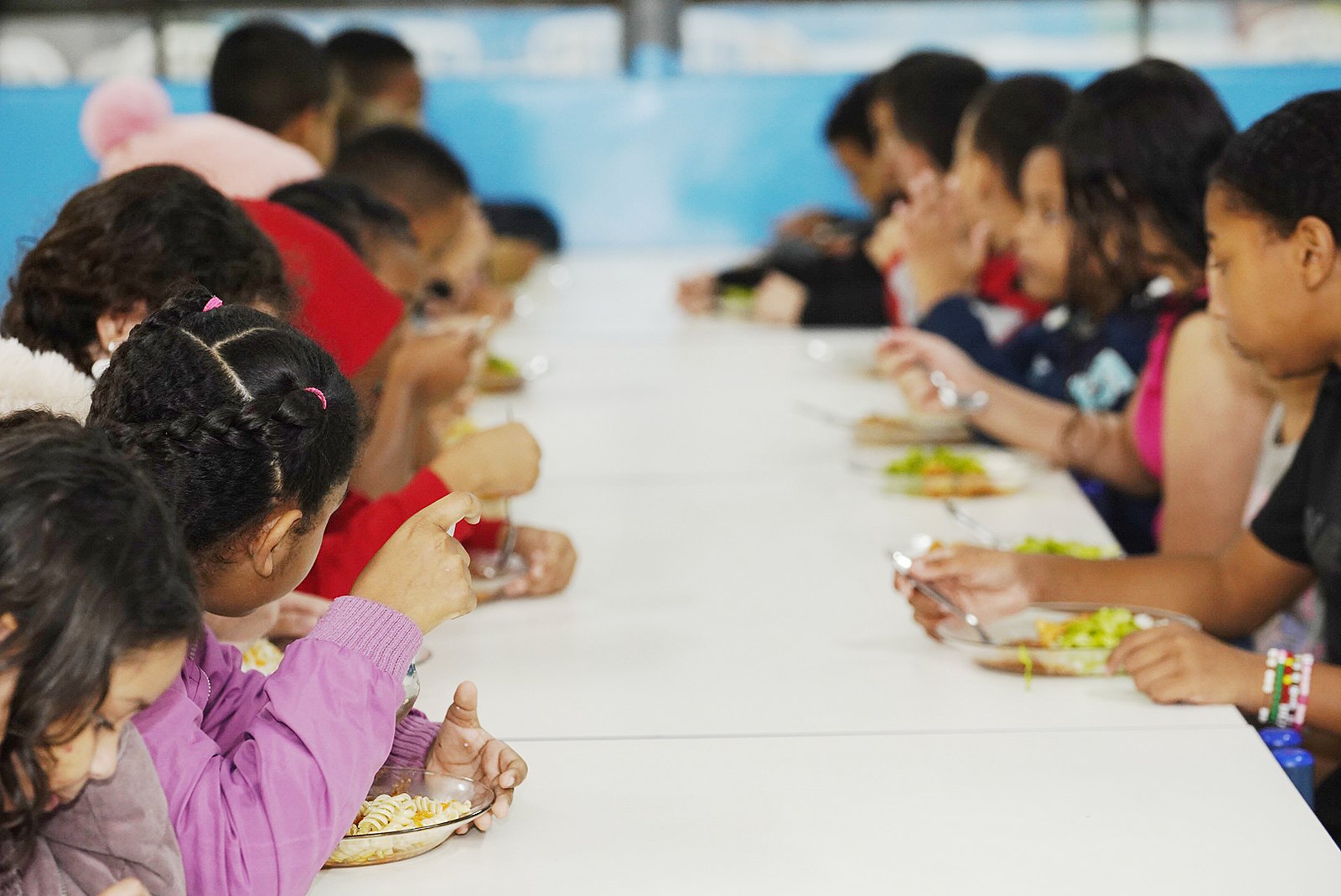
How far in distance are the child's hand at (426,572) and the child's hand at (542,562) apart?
49 cm

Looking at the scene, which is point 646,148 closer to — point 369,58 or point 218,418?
point 369,58

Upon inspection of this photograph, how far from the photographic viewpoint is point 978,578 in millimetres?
1369

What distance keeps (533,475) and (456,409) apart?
73cm

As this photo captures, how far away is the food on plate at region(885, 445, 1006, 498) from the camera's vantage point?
5.92 ft

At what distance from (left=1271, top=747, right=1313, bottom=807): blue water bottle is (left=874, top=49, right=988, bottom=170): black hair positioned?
7.64 ft

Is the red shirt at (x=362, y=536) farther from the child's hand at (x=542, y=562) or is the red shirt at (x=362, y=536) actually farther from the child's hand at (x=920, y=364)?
the child's hand at (x=920, y=364)

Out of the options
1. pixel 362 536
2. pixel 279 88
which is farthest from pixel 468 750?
pixel 279 88

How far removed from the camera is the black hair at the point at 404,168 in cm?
261

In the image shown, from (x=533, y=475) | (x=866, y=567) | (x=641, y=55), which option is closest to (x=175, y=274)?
(x=533, y=475)

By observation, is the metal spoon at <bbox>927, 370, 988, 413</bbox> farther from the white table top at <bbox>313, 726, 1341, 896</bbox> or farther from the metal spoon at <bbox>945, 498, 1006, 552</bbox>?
the white table top at <bbox>313, 726, 1341, 896</bbox>

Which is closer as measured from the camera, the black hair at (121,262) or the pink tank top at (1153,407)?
the black hair at (121,262)

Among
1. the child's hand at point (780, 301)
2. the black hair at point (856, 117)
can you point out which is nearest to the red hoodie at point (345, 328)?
the child's hand at point (780, 301)

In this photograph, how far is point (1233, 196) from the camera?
4.52 feet

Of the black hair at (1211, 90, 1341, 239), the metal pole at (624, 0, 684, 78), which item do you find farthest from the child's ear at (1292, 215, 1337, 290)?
the metal pole at (624, 0, 684, 78)
